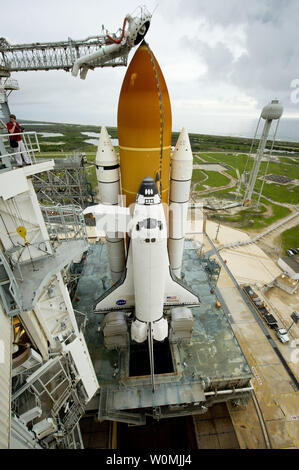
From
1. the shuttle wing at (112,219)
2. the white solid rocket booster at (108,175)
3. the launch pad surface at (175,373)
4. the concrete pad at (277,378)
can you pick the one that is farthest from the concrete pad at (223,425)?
the shuttle wing at (112,219)

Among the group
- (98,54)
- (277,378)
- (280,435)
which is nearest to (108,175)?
(98,54)

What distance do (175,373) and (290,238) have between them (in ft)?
81.1

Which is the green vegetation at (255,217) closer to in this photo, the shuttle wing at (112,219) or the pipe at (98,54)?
the shuttle wing at (112,219)

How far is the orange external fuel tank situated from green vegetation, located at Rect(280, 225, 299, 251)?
23.4 m

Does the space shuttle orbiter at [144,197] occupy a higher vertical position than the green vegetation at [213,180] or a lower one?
higher

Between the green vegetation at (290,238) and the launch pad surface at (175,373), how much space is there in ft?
58.5

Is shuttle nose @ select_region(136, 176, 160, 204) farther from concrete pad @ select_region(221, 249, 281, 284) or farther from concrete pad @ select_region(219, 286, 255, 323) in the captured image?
concrete pad @ select_region(221, 249, 281, 284)

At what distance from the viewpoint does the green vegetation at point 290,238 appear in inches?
1019

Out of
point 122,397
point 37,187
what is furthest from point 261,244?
point 37,187

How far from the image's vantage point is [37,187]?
23.4 metres

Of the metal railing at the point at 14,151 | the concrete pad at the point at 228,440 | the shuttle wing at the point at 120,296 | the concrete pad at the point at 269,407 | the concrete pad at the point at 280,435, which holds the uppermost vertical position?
the metal railing at the point at 14,151

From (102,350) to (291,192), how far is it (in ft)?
161

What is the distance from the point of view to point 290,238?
27234 mm
